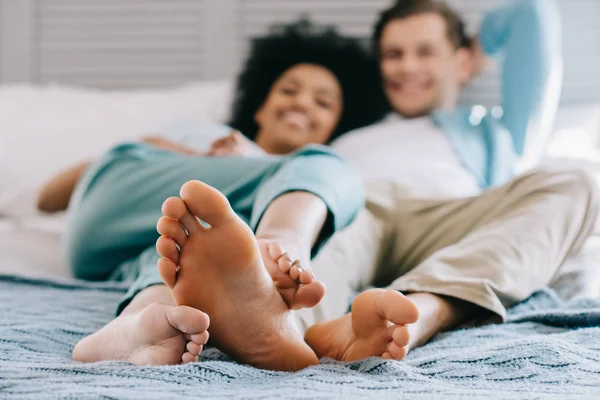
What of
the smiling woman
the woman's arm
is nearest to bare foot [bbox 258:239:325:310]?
the woman's arm

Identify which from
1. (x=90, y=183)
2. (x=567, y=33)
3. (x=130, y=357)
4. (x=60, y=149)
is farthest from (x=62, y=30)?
(x=130, y=357)

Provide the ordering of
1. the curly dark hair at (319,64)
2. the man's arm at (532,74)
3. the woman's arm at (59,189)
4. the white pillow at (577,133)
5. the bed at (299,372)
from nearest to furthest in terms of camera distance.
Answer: the bed at (299,372), the woman's arm at (59,189), the man's arm at (532,74), the white pillow at (577,133), the curly dark hair at (319,64)

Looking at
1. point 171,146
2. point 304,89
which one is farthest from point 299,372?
point 304,89

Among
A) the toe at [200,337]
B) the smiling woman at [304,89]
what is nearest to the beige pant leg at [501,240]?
the toe at [200,337]

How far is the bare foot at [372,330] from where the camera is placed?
542 millimetres

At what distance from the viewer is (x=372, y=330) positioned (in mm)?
572

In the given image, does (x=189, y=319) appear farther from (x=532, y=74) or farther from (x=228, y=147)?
(x=532, y=74)

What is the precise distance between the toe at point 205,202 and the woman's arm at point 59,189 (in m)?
0.80

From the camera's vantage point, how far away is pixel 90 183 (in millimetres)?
978

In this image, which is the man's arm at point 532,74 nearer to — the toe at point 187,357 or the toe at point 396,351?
the toe at point 396,351

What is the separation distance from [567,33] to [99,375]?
1.83 m

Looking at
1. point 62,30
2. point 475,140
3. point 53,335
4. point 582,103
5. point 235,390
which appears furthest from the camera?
point 62,30

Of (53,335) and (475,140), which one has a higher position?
(475,140)

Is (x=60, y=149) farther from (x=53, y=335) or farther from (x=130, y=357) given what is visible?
(x=130, y=357)
